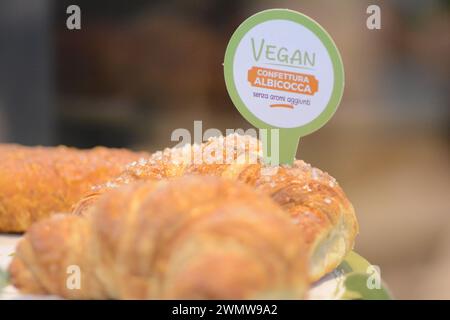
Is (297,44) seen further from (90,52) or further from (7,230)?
(90,52)

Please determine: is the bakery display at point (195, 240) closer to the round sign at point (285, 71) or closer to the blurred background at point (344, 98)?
the round sign at point (285, 71)

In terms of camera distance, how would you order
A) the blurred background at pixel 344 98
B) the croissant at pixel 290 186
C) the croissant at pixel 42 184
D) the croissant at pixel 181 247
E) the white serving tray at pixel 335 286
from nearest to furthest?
1. the croissant at pixel 181 247
2. the white serving tray at pixel 335 286
3. the croissant at pixel 290 186
4. the croissant at pixel 42 184
5. the blurred background at pixel 344 98

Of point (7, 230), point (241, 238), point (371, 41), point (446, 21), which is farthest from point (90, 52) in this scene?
point (241, 238)

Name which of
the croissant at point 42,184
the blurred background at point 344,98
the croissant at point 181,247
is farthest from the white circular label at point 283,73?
the croissant at point 42,184

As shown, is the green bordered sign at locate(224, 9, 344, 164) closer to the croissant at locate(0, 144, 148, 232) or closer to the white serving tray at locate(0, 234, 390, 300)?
the white serving tray at locate(0, 234, 390, 300)

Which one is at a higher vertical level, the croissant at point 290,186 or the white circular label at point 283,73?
the white circular label at point 283,73

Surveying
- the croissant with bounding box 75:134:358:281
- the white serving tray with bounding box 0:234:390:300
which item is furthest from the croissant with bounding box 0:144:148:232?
the croissant with bounding box 75:134:358:281
